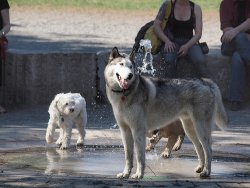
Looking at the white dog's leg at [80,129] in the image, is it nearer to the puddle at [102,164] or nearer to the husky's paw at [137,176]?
the puddle at [102,164]

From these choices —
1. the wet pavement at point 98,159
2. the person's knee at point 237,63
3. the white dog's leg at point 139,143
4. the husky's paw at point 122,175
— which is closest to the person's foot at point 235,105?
the wet pavement at point 98,159

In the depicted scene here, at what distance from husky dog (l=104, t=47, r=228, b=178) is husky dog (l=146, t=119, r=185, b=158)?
555 millimetres

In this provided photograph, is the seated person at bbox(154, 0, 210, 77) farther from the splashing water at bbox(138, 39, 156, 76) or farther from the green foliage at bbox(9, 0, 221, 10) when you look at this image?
the green foliage at bbox(9, 0, 221, 10)

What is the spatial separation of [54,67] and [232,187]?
6.63 metres

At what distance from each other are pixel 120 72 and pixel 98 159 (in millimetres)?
1508

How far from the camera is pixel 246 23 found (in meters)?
12.7

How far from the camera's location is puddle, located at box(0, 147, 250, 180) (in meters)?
8.76

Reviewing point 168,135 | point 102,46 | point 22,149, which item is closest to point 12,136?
point 22,149

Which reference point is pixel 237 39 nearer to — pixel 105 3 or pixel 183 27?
pixel 183 27

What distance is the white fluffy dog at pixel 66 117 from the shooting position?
33.7 ft

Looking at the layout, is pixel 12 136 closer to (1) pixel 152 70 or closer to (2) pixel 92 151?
(2) pixel 92 151

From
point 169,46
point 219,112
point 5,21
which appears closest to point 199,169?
point 219,112

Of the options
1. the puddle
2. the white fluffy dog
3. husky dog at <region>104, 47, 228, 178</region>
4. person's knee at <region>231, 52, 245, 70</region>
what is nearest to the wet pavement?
the puddle

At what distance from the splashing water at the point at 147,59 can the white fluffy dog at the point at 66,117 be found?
2173 millimetres
